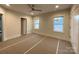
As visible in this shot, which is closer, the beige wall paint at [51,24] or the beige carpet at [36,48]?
the beige carpet at [36,48]

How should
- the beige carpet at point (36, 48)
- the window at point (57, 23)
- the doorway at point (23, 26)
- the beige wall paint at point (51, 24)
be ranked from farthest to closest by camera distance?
the doorway at point (23, 26), the window at point (57, 23), the beige wall paint at point (51, 24), the beige carpet at point (36, 48)

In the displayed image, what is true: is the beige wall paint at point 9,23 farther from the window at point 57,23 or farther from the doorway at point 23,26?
the window at point 57,23

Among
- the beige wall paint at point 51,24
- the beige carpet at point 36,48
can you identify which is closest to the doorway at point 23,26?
the beige wall paint at point 51,24

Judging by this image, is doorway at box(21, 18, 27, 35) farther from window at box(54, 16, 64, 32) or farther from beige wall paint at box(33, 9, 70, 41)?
window at box(54, 16, 64, 32)

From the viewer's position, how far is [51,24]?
7.29 m

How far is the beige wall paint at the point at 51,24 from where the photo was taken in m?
5.80

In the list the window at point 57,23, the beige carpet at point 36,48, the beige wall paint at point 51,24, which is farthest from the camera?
the window at point 57,23

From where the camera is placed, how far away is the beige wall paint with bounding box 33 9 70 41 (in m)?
5.80

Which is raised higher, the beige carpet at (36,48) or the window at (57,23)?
the window at (57,23)

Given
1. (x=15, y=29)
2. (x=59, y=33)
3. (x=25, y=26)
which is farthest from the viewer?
(x=25, y=26)

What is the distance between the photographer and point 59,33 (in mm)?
6406
